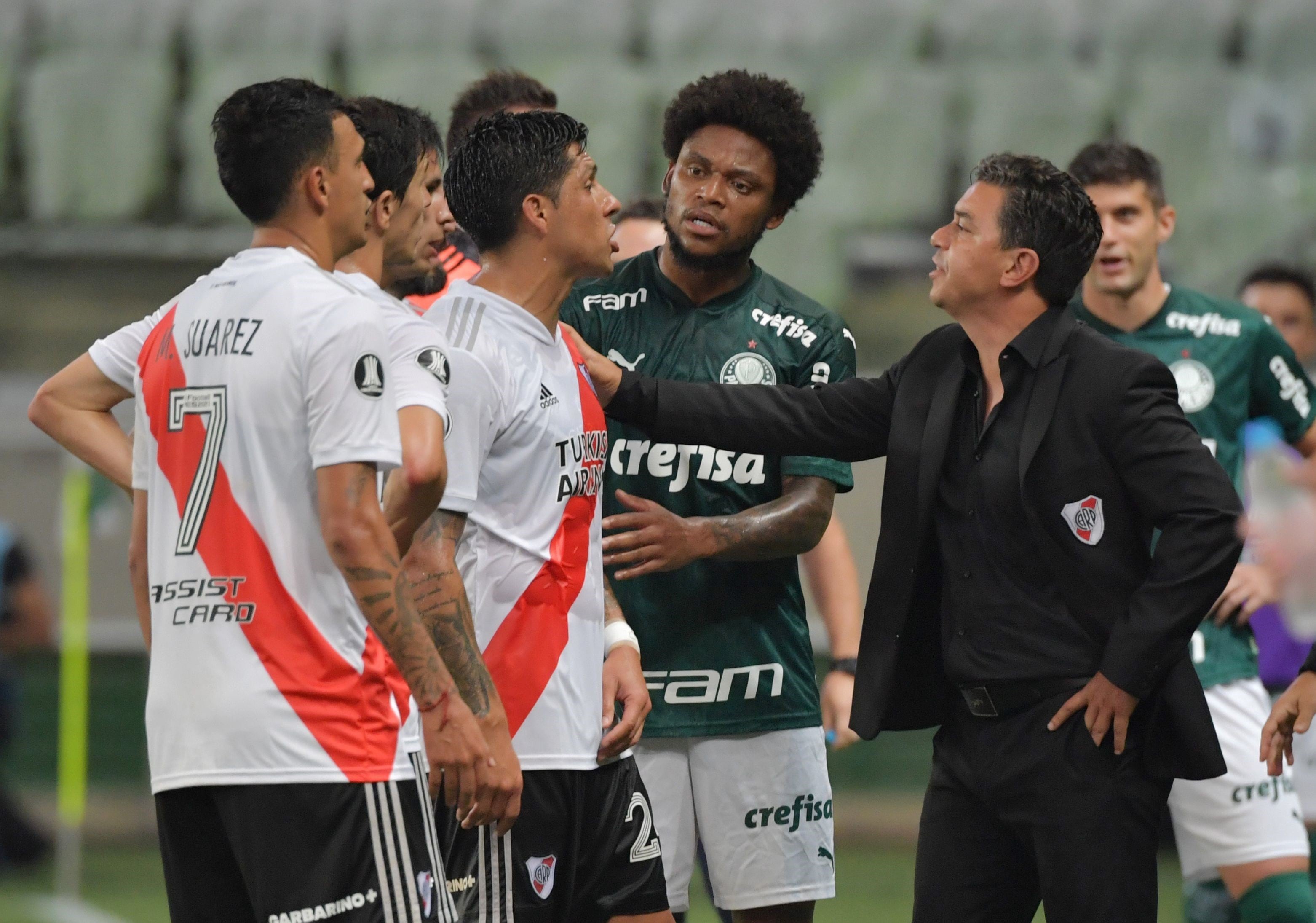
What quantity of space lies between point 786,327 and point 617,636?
1036 mm

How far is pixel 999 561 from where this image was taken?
11.8 feet

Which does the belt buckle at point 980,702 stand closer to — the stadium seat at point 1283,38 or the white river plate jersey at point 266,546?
the white river plate jersey at point 266,546

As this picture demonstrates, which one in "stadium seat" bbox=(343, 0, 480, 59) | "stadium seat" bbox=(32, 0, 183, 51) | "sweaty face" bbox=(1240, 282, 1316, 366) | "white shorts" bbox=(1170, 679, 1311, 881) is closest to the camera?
"white shorts" bbox=(1170, 679, 1311, 881)

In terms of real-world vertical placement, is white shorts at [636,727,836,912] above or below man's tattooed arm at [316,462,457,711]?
below

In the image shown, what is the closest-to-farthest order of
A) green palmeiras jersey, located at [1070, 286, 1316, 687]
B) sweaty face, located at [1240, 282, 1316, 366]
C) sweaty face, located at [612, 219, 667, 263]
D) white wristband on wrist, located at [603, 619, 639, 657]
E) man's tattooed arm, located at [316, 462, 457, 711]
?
man's tattooed arm, located at [316, 462, 457, 711] < white wristband on wrist, located at [603, 619, 639, 657] < green palmeiras jersey, located at [1070, 286, 1316, 687] < sweaty face, located at [612, 219, 667, 263] < sweaty face, located at [1240, 282, 1316, 366]

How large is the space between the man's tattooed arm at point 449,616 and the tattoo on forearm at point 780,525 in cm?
95

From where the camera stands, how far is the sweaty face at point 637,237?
5.47 meters

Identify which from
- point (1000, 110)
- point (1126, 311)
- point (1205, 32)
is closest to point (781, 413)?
point (1126, 311)

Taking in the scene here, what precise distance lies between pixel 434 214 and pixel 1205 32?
9589 millimetres

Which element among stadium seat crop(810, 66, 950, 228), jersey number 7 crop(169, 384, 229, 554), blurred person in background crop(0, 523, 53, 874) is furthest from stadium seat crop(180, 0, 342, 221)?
jersey number 7 crop(169, 384, 229, 554)

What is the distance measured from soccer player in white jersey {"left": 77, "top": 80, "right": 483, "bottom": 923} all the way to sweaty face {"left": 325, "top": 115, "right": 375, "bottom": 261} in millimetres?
163

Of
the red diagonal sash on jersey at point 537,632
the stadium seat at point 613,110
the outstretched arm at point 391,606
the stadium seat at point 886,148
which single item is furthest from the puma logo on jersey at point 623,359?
the stadium seat at point 886,148

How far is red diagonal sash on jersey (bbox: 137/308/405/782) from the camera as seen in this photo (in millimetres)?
2820

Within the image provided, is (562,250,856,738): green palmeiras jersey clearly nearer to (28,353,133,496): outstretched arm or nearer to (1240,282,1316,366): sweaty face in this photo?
(28,353,133,496): outstretched arm
